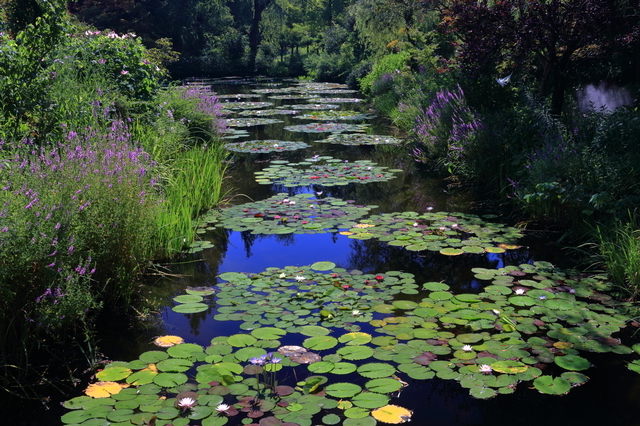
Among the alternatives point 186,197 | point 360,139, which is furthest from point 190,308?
point 360,139

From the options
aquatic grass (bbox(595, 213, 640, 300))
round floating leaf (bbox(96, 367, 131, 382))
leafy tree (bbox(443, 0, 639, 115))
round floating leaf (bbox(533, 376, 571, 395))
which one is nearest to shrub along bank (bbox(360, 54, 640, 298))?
aquatic grass (bbox(595, 213, 640, 300))

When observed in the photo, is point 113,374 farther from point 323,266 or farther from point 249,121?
point 249,121

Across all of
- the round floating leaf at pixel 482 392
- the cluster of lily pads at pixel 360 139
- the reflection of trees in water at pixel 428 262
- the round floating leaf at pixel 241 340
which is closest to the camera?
the round floating leaf at pixel 482 392

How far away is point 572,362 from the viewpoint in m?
3.08

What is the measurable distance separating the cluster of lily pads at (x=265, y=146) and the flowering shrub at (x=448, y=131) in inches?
94.0

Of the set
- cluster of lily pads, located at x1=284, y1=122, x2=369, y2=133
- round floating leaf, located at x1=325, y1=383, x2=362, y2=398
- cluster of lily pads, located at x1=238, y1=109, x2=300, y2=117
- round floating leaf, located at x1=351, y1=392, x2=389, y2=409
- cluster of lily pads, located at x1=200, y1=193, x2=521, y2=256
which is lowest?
round floating leaf, located at x1=351, y1=392, x2=389, y2=409

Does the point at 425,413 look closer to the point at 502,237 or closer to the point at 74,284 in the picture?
the point at 74,284

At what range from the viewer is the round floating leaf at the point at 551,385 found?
281 cm

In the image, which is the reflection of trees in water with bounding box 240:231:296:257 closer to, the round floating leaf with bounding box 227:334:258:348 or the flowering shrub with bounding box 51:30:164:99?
the round floating leaf with bounding box 227:334:258:348

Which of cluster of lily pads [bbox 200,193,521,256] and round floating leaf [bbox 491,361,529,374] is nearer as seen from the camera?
round floating leaf [bbox 491,361,529,374]

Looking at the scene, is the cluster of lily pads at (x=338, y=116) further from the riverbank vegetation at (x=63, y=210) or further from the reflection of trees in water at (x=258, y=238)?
the reflection of trees in water at (x=258, y=238)

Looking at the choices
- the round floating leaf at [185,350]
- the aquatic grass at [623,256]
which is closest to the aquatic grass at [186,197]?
the round floating leaf at [185,350]

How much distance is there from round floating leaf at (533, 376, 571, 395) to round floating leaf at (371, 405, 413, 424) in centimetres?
70

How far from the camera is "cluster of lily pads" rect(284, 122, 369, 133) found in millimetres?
12422
